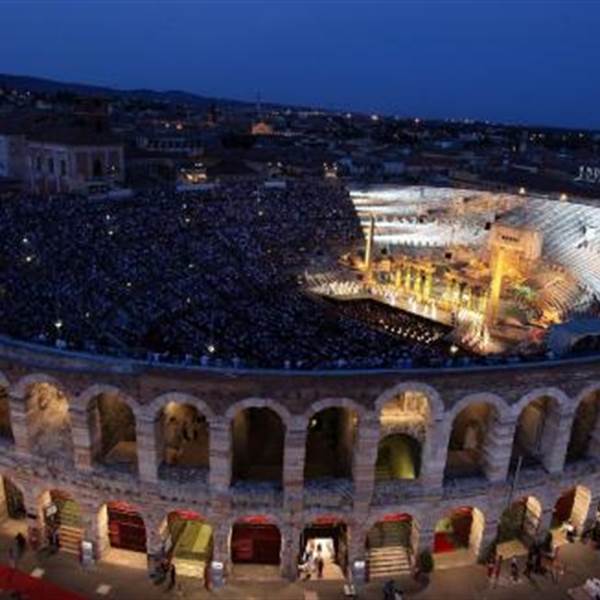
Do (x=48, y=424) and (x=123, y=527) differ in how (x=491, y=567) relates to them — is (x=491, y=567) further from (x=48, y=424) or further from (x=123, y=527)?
(x=48, y=424)

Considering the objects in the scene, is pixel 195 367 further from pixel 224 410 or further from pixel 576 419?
pixel 576 419

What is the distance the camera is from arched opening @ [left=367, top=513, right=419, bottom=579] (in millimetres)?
29750

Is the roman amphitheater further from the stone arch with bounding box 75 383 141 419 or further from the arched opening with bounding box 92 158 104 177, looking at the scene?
the arched opening with bounding box 92 158 104 177

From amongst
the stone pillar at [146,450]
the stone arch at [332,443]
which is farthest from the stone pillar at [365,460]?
the stone pillar at [146,450]

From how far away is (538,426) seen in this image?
31.2 m

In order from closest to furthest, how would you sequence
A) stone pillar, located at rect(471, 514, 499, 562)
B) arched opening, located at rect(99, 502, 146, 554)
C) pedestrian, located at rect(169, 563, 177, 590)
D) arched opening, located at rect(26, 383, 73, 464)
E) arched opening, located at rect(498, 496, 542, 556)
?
pedestrian, located at rect(169, 563, 177, 590)
arched opening, located at rect(26, 383, 73, 464)
arched opening, located at rect(99, 502, 146, 554)
stone pillar, located at rect(471, 514, 499, 562)
arched opening, located at rect(498, 496, 542, 556)

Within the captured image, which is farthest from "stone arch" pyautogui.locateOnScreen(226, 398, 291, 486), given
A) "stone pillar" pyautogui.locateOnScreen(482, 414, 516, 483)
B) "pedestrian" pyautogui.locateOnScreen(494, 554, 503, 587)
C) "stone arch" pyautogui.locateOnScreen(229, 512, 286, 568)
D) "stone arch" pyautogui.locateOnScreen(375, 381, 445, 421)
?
"pedestrian" pyautogui.locateOnScreen(494, 554, 503, 587)

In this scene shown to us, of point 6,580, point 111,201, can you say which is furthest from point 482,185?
point 6,580

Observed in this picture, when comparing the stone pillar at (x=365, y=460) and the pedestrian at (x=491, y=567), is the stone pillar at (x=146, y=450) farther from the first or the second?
the pedestrian at (x=491, y=567)

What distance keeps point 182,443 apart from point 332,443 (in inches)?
269

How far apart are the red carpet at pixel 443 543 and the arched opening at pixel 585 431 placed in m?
6.26

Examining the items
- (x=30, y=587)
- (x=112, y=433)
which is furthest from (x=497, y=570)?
(x=30, y=587)

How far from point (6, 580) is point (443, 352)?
2718 cm

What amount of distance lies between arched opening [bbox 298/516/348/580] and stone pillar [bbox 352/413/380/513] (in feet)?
5.03
